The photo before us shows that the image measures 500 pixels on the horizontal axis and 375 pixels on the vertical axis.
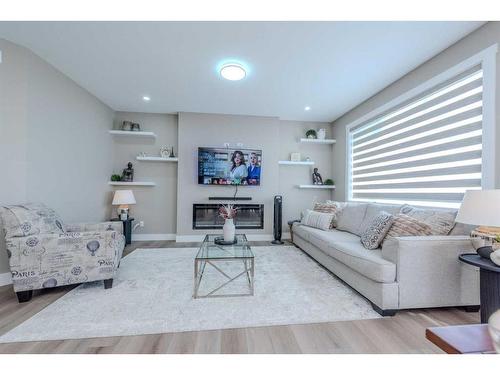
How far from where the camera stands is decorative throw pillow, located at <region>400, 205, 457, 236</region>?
2117mm

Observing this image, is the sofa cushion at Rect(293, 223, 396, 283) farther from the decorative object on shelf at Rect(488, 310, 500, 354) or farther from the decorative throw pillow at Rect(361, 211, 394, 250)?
the decorative object on shelf at Rect(488, 310, 500, 354)

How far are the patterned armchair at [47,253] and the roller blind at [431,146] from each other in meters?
3.61

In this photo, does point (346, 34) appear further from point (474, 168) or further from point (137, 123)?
point (137, 123)

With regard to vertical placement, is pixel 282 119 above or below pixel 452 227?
above

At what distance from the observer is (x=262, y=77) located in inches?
123

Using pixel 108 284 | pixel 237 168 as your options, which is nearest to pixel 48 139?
pixel 108 284

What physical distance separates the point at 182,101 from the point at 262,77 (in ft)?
5.47

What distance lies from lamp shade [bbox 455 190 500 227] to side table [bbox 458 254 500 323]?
0.31m

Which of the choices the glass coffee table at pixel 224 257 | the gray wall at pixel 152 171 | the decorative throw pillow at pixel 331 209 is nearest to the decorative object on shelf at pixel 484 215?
the glass coffee table at pixel 224 257

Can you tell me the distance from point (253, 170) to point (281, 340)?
11.3ft

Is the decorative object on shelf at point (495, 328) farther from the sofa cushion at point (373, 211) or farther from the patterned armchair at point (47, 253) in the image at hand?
the patterned armchair at point (47, 253)

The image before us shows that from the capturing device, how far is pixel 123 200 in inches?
160

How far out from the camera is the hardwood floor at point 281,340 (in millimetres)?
1460

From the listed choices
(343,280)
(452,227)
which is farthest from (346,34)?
(343,280)
